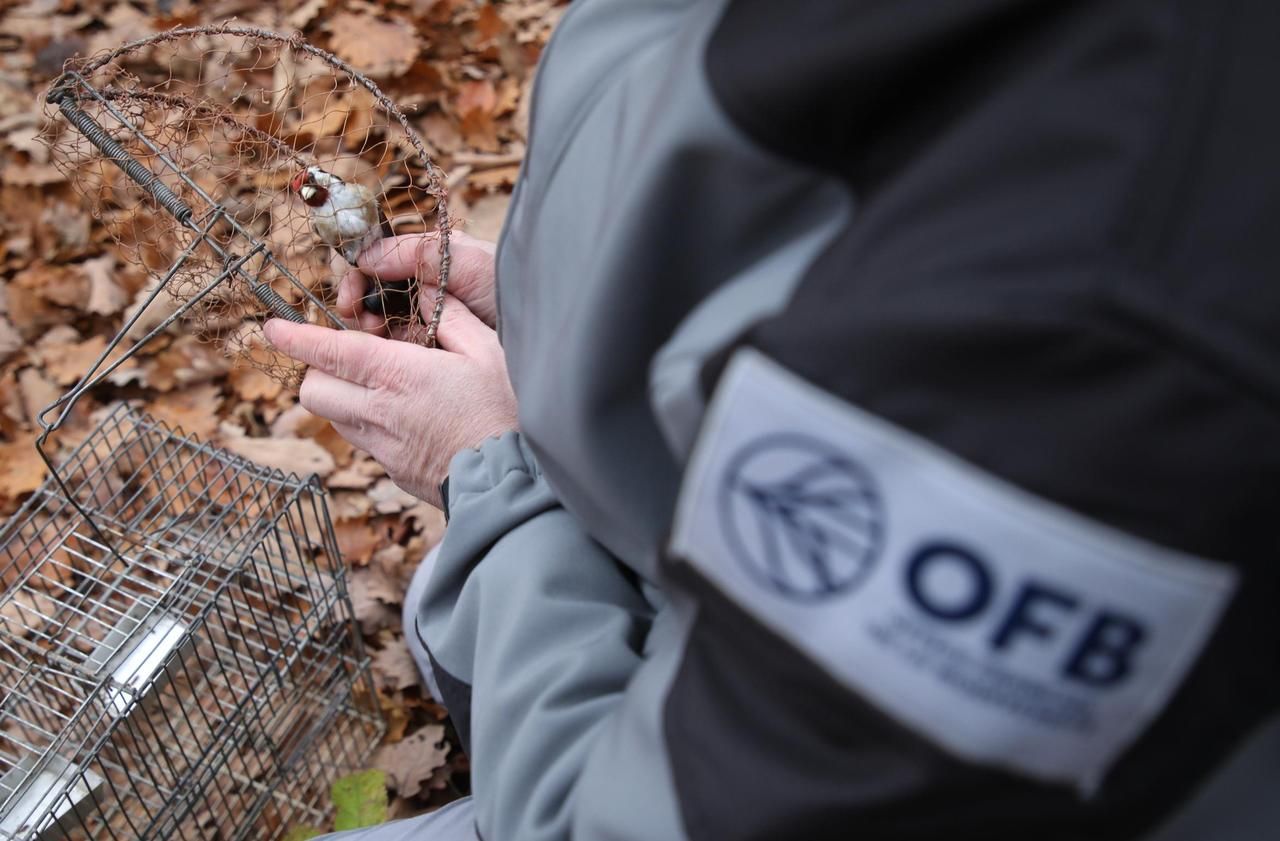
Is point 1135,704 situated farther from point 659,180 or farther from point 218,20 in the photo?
point 218,20

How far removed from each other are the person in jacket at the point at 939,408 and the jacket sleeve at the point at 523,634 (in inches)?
4.1

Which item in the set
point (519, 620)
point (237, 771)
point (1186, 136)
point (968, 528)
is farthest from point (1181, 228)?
point (237, 771)

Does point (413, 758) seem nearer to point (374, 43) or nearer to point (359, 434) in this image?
point (359, 434)

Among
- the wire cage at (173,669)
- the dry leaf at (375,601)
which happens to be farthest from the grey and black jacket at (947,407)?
the dry leaf at (375,601)

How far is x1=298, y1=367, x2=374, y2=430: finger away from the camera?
1.26 metres

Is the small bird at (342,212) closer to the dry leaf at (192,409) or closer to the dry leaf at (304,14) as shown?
the dry leaf at (192,409)

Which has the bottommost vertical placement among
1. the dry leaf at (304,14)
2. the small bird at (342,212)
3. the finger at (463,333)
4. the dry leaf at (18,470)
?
the dry leaf at (18,470)

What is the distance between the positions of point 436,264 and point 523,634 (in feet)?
2.14

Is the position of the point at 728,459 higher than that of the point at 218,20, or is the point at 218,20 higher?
the point at 728,459

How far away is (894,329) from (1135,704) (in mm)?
252

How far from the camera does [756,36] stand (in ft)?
2.01

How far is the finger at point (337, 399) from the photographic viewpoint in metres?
1.26

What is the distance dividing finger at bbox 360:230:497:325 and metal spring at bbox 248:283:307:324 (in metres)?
0.13

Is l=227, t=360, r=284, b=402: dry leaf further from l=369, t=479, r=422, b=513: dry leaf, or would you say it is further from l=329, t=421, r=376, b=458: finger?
l=329, t=421, r=376, b=458: finger
